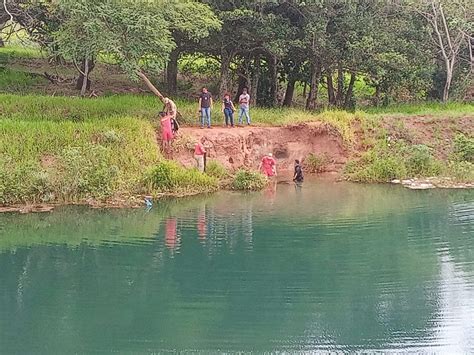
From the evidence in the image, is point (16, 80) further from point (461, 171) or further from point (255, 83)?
point (461, 171)

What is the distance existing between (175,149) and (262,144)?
3.56m

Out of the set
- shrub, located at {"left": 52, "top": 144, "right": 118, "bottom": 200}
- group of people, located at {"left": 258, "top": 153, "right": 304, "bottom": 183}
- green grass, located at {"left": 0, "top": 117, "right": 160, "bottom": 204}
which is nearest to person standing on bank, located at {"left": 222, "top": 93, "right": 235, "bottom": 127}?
group of people, located at {"left": 258, "top": 153, "right": 304, "bottom": 183}

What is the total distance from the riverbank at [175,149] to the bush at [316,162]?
3 cm

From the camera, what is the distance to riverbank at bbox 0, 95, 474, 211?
1933cm

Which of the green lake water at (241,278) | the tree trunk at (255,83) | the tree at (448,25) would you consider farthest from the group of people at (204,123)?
the tree at (448,25)

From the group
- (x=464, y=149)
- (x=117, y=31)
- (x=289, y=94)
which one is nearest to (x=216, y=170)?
(x=117, y=31)

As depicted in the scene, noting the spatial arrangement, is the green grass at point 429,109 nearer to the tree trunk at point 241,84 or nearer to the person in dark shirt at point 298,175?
the tree trunk at point 241,84

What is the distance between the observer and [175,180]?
68.3 ft

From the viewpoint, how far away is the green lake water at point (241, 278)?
10242 millimetres

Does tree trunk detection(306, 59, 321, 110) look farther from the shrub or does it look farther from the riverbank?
the shrub

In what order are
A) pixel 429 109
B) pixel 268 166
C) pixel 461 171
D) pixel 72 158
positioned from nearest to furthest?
pixel 72 158, pixel 268 166, pixel 461 171, pixel 429 109

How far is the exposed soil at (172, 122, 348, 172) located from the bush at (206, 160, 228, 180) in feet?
1.63

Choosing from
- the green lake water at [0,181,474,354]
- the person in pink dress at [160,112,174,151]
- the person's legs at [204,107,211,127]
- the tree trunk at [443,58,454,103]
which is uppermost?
the tree trunk at [443,58,454,103]

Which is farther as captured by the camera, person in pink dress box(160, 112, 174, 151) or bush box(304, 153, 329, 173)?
bush box(304, 153, 329, 173)
